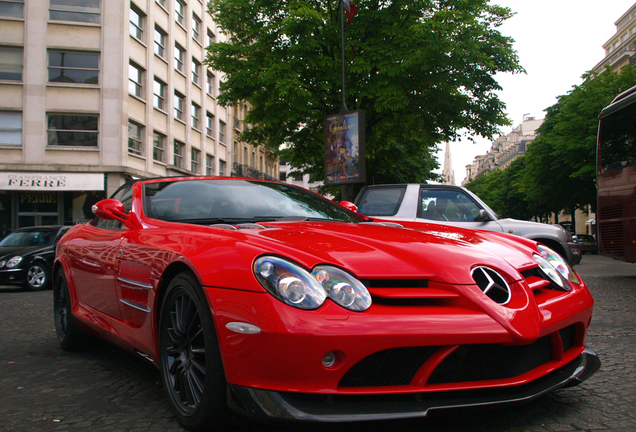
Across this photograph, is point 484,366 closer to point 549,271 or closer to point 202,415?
point 549,271

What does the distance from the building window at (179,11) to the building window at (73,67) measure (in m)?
7.66

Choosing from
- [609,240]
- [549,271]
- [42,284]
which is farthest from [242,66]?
[549,271]

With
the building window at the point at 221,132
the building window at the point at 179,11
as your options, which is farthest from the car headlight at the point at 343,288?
the building window at the point at 221,132

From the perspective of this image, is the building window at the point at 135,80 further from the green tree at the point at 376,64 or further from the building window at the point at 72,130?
the green tree at the point at 376,64

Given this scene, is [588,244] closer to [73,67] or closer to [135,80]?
[135,80]

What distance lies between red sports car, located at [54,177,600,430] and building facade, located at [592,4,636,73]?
5174 centimetres

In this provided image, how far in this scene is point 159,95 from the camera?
2881 cm

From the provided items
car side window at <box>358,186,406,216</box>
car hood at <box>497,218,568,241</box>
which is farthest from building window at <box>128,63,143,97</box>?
car hood at <box>497,218,568,241</box>

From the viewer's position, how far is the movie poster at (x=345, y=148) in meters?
15.3

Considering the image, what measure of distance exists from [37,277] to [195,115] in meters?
23.9

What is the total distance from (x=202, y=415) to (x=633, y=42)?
59796mm

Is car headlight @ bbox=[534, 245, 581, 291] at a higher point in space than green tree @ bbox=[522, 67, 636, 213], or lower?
lower

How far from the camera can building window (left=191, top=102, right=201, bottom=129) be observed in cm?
3360

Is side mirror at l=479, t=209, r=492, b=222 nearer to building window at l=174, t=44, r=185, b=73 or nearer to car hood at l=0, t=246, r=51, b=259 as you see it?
car hood at l=0, t=246, r=51, b=259
